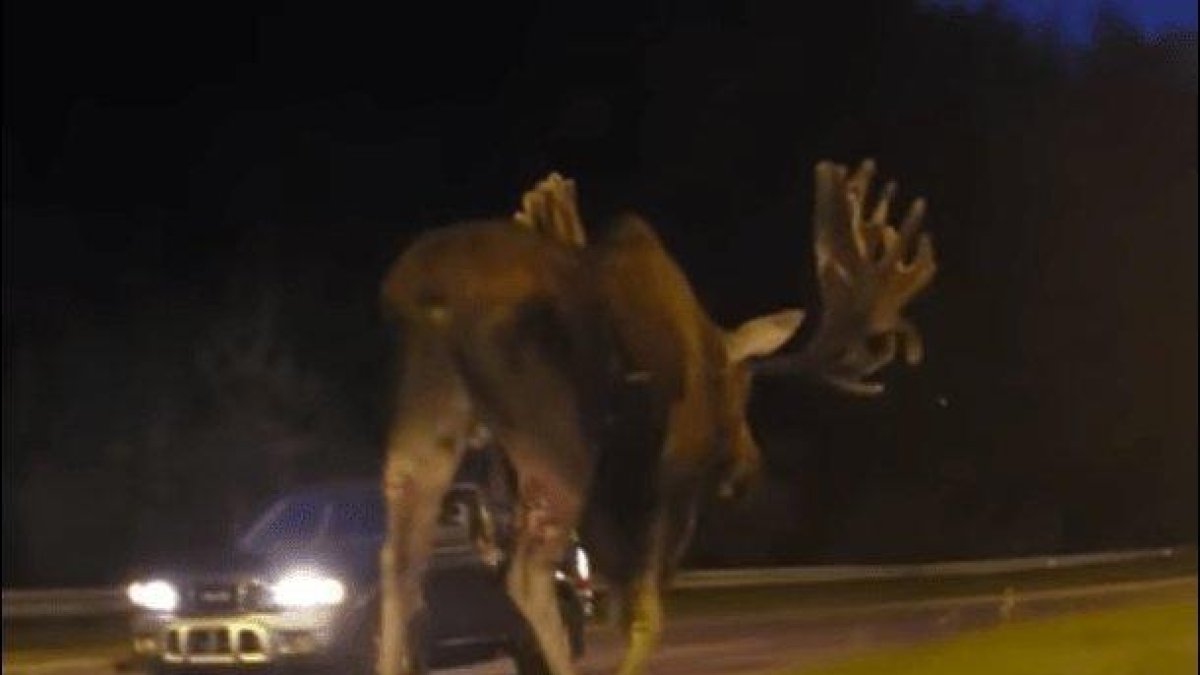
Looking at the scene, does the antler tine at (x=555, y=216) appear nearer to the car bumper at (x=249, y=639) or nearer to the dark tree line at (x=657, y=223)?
the dark tree line at (x=657, y=223)

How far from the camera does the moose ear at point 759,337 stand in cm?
956

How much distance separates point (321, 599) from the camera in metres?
12.8

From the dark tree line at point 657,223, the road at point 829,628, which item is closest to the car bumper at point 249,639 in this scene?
the road at point 829,628

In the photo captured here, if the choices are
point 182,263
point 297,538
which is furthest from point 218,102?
point 297,538

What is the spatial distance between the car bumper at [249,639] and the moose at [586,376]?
335 cm

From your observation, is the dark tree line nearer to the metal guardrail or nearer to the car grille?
the metal guardrail

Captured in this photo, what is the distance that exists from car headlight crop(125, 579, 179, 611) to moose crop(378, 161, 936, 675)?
456cm

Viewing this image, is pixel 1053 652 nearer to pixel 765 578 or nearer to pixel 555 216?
pixel 765 578

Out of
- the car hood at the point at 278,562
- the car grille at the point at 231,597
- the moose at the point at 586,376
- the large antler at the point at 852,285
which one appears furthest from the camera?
the car grille at the point at 231,597

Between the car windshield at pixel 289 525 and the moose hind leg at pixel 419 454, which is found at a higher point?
the car windshield at pixel 289 525

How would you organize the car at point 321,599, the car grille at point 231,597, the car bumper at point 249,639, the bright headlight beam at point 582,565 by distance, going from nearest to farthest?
the bright headlight beam at point 582,565 → the car at point 321,599 → the car bumper at point 249,639 → the car grille at point 231,597

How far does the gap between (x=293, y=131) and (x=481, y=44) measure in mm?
5294

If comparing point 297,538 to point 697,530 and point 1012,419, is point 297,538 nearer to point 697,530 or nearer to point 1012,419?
point 697,530

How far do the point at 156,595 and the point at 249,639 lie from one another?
1.52 m
